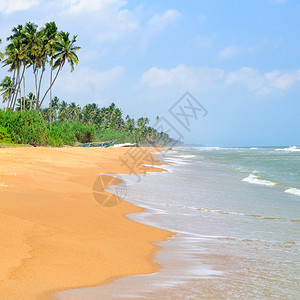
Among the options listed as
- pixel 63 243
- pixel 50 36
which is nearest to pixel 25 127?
pixel 50 36

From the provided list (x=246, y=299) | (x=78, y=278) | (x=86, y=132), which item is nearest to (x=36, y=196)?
(x=78, y=278)

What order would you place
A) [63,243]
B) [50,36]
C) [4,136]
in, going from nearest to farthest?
1. [63,243]
2. [4,136]
3. [50,36]

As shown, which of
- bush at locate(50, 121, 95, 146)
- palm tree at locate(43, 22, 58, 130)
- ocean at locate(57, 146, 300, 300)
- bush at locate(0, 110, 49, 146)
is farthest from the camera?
palm tree at locate(43, 22, 58, 130)

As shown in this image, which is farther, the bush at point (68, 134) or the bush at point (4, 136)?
the bush at point (68, 134)

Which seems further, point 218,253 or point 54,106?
point 54,106

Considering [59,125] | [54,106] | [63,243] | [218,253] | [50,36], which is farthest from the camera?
[54,106]

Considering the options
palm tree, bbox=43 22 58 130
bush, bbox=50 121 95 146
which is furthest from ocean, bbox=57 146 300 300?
palm tree, bbox=43 22 58 130

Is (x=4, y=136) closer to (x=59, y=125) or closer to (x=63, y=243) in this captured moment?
(x=59, y=125)

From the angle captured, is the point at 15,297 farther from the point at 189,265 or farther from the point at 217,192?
the point at 217,192

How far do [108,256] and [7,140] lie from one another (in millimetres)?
29236

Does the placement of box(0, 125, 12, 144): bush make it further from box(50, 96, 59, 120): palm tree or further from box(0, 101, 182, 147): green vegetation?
box(50, 96, 59, 120): palm tree

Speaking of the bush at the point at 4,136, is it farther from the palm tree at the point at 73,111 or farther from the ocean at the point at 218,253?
the palm tree at the point at 73,111

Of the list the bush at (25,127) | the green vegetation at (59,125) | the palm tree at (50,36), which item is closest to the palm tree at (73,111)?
the green vegetation at (59,125)

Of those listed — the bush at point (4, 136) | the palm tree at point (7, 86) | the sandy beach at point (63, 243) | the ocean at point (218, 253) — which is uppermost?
the palm tree at point (7, 86)
